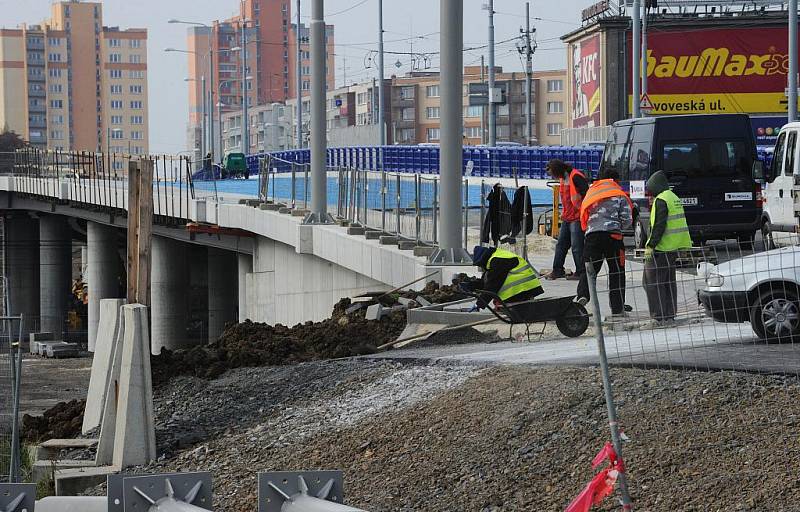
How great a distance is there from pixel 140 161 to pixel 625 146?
1197 centimetres

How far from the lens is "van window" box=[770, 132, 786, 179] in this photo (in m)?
21.9

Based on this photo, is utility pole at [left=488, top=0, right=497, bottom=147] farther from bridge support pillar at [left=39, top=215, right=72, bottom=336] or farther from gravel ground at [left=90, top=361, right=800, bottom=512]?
gravel ground at [left=90, top=361, right=800, bottom=512]

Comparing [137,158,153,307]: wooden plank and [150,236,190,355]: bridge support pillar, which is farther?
[150,236,190,355]: bridge support pillar

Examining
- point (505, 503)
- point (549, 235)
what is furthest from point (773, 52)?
point (505, 503)

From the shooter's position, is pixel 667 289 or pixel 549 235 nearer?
pixel 667 289

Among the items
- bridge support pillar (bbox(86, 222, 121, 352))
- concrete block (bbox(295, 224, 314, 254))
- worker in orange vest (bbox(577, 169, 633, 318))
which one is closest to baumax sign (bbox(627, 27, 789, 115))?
bridge support pillar (bbox(86, 222, 121, 352))

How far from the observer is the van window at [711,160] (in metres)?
22.2

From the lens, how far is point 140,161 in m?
12.6

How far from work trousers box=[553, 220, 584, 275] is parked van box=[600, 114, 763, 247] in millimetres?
4264

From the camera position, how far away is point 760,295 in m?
10.4

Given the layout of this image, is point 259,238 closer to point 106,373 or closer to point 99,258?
point 106,373

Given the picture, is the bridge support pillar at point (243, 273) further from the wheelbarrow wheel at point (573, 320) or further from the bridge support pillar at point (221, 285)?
the wheelbarrow wheel at point (573, 320)

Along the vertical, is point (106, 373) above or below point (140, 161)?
below

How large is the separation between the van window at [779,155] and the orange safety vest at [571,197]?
6.17m
